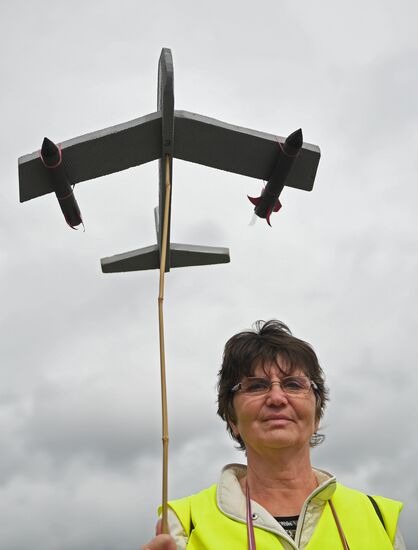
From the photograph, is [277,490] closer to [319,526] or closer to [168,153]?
[319,526]

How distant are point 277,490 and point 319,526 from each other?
0.75 feet

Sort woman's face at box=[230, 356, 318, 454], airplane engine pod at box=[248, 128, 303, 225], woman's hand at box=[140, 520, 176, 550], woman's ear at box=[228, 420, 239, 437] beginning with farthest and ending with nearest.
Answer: airplane engine pod at box=[248, 128, 303, 225] < woman's ear at box=[228, 420, 239, 437] < woman's face at box=[230, 356, 318, 454] < woman's hand at box=[140, 520, 176, 550]

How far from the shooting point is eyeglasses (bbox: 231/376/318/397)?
2.65 meters

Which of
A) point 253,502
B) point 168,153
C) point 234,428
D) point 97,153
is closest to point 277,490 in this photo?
point 253,502

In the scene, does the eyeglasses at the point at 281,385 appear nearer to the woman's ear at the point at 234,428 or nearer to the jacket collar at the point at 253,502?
the woman's ear at the point at 234,428

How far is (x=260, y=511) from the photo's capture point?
2465 mm

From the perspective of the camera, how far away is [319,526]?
244 cm

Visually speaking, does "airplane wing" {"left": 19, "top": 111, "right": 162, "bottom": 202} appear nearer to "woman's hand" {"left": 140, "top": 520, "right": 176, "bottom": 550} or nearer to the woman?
the woman

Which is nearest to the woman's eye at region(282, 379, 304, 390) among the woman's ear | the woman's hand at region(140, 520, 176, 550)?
the woman's ear

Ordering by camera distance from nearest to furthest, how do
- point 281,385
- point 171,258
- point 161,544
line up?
point 161,544
point 281,385
point 171,258

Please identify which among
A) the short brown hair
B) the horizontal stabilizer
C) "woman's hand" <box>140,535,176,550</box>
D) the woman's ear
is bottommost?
"woman's hand" <box>140,535,176,550</box>

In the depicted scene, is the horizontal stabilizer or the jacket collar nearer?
the jacket collar

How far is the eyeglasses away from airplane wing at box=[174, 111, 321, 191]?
1.27 metres

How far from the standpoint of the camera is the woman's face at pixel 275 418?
8.28ft
